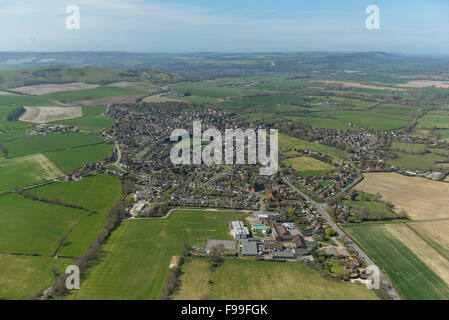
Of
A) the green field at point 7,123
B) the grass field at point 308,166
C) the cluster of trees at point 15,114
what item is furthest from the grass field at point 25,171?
the grass field at point 308,166

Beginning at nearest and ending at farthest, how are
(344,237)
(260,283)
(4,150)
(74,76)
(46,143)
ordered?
(260,283) < (344,237) < (4,150) < (46,143) < (74,76)

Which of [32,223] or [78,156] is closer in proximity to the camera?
[32,223]

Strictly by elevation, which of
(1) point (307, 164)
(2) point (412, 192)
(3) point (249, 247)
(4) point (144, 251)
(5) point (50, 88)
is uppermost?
(5) point (50, 88)

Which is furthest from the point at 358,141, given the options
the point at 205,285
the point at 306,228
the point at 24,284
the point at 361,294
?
the point at 24,284

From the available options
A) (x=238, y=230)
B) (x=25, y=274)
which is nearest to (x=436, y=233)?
(x=238, y=230)

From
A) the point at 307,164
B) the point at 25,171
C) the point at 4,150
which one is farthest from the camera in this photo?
the point at 4,150

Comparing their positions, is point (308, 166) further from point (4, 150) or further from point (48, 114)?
point (48, 114)

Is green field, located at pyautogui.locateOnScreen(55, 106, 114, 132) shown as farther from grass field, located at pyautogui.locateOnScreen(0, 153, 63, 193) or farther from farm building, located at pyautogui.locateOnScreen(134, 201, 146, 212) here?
farm building, located at pyautogui.locateOnScreen(134, 201, 146, 212)

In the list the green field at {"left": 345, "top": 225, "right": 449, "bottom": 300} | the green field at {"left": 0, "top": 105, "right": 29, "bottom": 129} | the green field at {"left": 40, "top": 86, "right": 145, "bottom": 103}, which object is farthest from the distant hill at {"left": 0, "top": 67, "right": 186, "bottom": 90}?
the green field at {"left": 345, "top": 225, "right": 449, "bottom": 300}
